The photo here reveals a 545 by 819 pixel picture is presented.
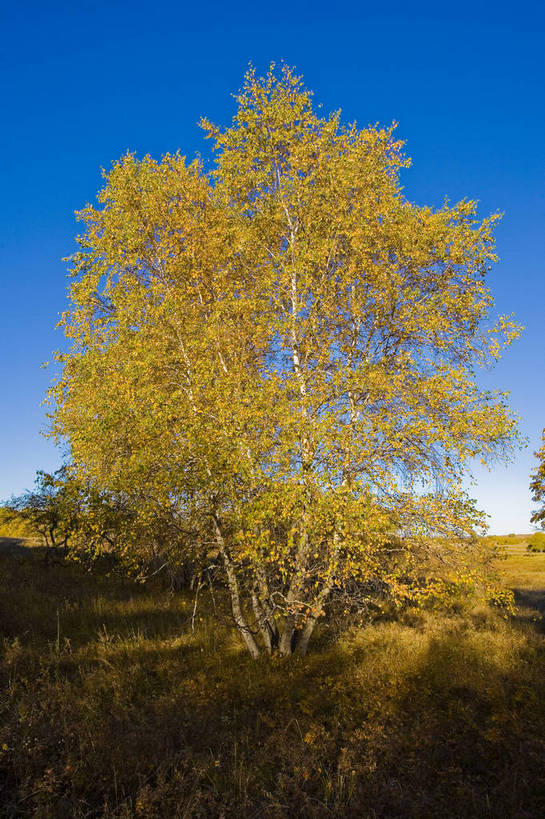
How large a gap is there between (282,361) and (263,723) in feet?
26.9

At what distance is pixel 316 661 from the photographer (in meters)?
10.8

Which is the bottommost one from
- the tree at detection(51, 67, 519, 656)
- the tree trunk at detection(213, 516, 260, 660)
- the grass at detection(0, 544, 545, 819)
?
the grass at detection(0, 544, 545, 819)

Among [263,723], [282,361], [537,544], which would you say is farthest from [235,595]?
[537,544]

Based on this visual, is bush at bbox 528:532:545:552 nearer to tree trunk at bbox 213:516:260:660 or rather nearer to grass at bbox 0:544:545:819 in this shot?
grass at bbox 0:544:545:819

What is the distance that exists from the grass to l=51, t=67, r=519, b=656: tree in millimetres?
1546

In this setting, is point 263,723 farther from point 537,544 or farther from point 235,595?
point 537,544

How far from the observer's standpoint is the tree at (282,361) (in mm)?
9211

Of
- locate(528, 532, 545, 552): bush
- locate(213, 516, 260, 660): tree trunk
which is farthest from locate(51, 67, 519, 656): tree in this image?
locate(528, 532, 545, 552): bush

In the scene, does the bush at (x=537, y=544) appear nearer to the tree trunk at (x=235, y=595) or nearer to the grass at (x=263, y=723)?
the grass at (x=263, y=723)

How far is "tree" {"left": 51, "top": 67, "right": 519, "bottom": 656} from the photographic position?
30.2 ft

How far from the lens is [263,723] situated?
8.04m

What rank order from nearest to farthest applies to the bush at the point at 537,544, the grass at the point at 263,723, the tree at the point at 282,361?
the grass at the point at 263,723 < the tree at the point at 282,361 < the bush at the point at 537,544

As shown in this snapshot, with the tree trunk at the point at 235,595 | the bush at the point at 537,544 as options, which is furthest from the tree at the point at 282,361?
the bush at the point at 537,544

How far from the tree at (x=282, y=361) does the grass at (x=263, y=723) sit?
1.55 metres
